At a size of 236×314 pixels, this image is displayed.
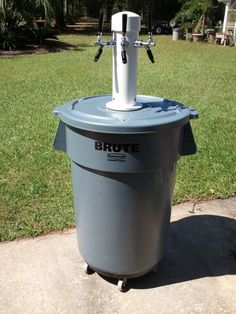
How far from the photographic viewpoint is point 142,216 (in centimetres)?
242

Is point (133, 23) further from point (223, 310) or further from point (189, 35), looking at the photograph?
point (189, 35)

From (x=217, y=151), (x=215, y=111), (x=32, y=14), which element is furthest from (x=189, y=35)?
(x=217, y=151)

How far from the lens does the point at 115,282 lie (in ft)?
9.07

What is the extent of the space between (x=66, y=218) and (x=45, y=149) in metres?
1.75

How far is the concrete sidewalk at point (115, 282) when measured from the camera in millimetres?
2568

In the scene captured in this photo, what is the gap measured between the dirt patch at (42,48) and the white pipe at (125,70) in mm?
12692

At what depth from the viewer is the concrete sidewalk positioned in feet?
8.43

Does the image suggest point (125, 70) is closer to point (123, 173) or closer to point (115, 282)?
point (123, 173)

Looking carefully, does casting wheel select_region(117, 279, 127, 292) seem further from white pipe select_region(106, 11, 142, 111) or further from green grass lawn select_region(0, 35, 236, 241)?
white pipe select_region(106, 11, 142, 111)

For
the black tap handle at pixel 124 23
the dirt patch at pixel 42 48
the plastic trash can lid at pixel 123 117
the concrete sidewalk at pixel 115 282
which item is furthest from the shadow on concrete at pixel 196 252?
the dirt patch at pixel 42 48

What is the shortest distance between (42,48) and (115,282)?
14.2 m

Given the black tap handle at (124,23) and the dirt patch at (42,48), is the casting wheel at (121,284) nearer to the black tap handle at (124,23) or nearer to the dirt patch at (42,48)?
the black tap handle at (124,23)

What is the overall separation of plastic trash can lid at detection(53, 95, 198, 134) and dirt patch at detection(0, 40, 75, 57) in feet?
41.7

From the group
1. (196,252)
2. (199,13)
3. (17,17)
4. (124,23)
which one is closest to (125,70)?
(124,23)
